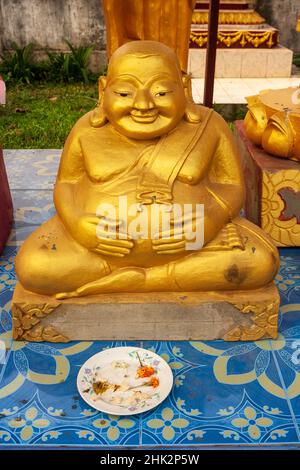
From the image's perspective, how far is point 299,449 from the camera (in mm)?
1901

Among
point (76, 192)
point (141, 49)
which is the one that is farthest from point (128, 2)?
point (76, 192)

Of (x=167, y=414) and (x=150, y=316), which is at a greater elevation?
(x=150, y=316)

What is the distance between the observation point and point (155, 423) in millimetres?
2012

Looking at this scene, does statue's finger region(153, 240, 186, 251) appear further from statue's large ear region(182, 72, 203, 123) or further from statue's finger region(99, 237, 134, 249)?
statue's large ear region(182, 72, 203, 123)

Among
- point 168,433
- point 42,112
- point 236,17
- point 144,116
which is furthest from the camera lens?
point 236,17

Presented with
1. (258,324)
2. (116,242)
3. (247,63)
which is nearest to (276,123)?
(258,324)

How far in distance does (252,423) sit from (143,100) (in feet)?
4.32

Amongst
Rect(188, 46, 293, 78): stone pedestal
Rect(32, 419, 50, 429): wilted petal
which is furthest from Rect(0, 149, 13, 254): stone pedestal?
Rect(188, 46, 293, 78): stone pedestal

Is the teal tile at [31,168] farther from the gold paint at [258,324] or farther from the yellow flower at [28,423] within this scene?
the yellow flower at [28,423]

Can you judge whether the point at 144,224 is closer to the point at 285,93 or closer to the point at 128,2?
the point at 128,2

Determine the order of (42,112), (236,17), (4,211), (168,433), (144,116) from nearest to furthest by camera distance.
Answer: (168,433) < (144,116) < (4,211) < (42,112) < (236,17)

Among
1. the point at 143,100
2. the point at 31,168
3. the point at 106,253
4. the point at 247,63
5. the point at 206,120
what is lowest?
the point at 31,168

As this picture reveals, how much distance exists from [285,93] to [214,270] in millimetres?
1802

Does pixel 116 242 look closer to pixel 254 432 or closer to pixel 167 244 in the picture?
pixel 167 244
